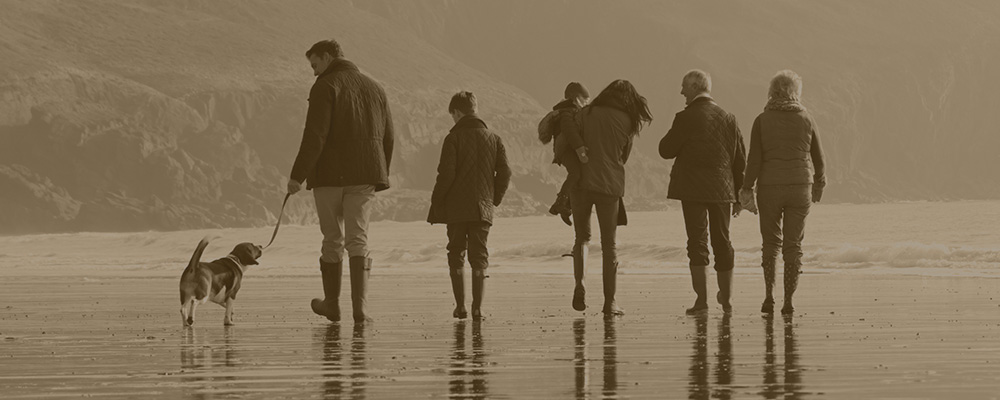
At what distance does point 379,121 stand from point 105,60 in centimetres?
18168

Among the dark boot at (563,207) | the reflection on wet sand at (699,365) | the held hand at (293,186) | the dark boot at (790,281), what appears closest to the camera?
the reflection on wet sand at (699,365)

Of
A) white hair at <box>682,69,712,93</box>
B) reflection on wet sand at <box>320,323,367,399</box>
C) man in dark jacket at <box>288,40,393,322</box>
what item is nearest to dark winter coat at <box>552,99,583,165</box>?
white hair at <box>682,69,712,93</box>

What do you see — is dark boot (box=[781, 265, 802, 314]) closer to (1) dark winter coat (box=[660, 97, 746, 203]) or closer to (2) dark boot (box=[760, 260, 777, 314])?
(2) dark boot (box=[760, 260, 777, 314])

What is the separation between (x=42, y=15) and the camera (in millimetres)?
199375

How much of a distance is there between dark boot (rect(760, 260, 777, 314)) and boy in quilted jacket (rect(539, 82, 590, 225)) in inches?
57.7

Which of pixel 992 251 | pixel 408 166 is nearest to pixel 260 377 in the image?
pixel 992 251

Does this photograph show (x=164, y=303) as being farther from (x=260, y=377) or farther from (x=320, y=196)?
(x=260, y=377)

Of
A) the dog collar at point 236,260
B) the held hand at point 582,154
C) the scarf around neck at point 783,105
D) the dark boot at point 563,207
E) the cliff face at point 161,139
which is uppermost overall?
the cliff face at point 161,139

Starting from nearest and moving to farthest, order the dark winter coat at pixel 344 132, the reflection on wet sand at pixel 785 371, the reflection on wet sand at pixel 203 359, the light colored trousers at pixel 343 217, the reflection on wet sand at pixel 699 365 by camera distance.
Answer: the reflection on wet sand at pixel 785 371 → the reflection on wet sand at pixel 699 365 → the reflection on wet sand at pixel 203 359 → the dark winter coat at pixel 344 132 → the light colored trousers at pixel 343 217

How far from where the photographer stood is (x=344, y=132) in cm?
1184

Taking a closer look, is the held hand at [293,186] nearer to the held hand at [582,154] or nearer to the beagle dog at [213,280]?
the beagle dog at [213,280]

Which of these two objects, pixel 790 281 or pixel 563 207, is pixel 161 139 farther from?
pixel 790 281

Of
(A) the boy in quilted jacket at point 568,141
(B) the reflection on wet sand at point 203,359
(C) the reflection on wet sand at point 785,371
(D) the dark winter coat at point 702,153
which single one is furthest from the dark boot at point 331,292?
(C) the reflection on wet sand at point 785,371

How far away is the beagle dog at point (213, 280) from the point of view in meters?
11.8
